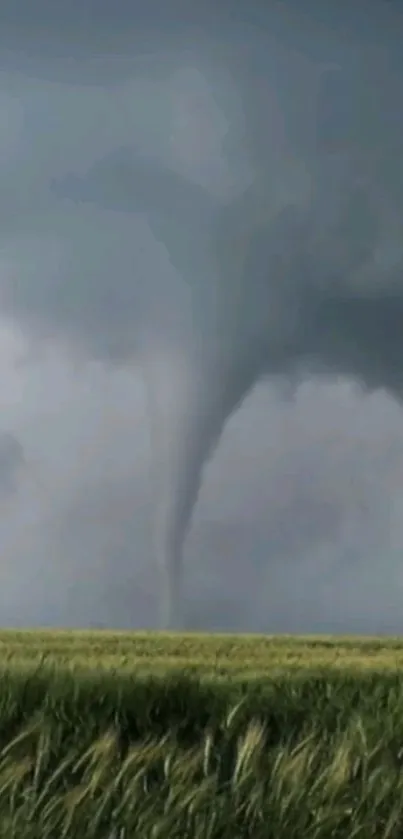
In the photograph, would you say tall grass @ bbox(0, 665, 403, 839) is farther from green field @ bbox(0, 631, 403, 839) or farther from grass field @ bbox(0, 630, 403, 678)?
grass field @ bbox(0, 630, 403, 678)

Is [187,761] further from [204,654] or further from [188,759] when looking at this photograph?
[204,654]

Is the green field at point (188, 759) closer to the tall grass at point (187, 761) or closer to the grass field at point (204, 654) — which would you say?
the tall grass at point (187, 761)

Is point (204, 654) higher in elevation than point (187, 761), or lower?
higher

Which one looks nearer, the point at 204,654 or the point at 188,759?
the point at 188,759

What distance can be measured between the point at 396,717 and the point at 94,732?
0.82 m

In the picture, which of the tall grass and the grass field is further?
the grass field

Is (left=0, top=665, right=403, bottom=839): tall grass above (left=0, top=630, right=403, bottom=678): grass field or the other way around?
the other way around

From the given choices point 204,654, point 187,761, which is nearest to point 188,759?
→ point 187,761

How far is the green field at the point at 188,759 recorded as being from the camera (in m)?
3.08

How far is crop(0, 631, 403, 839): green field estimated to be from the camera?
308 centimetres

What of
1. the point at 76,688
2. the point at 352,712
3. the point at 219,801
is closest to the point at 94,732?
the point at 76,688

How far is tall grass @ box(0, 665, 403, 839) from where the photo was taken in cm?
308

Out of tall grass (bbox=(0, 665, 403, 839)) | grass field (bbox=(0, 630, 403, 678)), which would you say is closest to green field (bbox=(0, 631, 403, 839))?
tall grass (bbox=(0, 665, 403, 839))

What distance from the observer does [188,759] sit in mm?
3090
